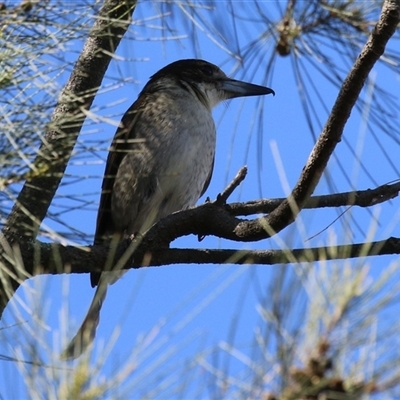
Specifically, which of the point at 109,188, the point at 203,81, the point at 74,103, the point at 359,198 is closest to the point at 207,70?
the point at 203,81

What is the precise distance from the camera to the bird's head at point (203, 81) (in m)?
6.12

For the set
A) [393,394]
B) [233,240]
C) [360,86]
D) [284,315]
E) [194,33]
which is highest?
[194,33]

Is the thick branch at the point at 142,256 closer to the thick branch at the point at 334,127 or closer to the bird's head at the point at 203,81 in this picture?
the thick branch at the point at 334,127

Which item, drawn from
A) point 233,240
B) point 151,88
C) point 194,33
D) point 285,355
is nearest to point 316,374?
point 285,355

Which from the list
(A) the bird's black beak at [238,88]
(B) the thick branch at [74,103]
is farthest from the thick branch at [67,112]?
(A) the bird's black beak at [238,88]

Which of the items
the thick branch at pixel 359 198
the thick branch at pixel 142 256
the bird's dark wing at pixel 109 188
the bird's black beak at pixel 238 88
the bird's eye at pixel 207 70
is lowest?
the thick branch at pixel 142 256

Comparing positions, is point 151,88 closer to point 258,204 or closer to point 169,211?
point 169,211

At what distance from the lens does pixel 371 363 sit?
184cm

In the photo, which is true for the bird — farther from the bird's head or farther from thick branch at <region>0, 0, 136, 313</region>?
thick branch at <region>0, 0, 136, 313</region>

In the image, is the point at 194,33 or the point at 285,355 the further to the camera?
the point at 194,33

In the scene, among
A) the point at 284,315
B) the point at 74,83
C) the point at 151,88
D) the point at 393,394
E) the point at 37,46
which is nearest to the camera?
the point at 393,394

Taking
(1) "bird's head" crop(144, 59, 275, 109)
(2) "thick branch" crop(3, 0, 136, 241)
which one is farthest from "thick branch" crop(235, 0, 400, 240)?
(1) "bird's head" crop(144, 59, 275, 109)

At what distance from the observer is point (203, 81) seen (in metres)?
6.38

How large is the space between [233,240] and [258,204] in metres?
0.26
